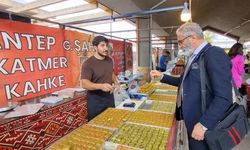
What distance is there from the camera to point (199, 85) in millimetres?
1491

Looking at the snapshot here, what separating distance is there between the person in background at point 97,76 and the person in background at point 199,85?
3.37 feet

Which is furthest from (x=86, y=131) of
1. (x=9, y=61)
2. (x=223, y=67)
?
(x=9, y=61)

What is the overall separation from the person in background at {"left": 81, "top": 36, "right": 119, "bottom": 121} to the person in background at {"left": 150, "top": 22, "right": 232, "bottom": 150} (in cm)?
103

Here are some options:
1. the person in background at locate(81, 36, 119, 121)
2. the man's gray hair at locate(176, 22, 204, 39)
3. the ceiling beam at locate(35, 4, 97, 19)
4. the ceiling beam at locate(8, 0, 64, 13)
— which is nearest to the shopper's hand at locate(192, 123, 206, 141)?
the man's gray hair at locate(176, 22, 204, 39)

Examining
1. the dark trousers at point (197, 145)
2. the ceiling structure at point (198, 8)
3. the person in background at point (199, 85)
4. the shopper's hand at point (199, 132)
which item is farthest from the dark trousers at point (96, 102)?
the ceiling structure at point (198, 8)

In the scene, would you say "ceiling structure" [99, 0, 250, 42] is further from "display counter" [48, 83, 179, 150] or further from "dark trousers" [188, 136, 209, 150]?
"dark trousers" [188, 136, 209, 150]

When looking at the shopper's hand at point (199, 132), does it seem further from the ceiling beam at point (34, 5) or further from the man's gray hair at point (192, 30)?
the ceiling beam at point (34, 5)

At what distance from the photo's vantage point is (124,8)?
5.99m

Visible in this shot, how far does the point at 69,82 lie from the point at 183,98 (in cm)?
243

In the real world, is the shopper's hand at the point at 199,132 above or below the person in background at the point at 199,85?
below

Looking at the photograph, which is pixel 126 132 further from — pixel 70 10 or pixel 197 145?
pixel 70 10

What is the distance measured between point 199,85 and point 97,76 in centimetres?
132

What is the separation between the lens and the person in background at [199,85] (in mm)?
1355

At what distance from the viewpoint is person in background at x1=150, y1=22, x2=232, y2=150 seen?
136cm
